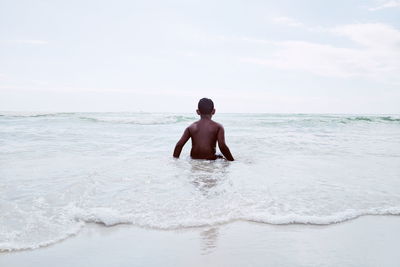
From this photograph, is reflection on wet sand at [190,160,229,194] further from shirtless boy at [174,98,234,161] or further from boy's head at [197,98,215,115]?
boy's head at [197,98,215,115]

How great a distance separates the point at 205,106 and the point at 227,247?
3601 mm

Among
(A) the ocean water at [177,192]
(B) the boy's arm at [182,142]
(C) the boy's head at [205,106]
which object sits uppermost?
(C) the boy's head at [205,106]

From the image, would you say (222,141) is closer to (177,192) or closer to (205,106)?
(205,106)

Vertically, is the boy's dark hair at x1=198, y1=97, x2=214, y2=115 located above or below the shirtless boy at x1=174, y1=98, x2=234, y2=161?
above

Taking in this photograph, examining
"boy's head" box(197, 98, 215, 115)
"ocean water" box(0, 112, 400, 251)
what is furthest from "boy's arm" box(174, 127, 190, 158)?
"boy's head" box(197, 98, 215, 115)

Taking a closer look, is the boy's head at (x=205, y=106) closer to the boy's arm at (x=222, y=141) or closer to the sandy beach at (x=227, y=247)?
the boy's arm at (x=222, y=141)

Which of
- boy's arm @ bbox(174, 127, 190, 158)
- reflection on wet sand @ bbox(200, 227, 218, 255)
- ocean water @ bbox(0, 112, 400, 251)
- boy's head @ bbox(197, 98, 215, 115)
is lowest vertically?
reflection on wet sand @ bbox(200, 227, 218, 255)

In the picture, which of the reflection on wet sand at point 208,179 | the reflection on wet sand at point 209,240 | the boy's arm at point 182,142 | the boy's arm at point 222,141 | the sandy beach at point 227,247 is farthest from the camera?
the boy's arm at point 182,142

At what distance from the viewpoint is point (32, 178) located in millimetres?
4289

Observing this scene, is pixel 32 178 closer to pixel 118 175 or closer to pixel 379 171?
pixel 118 175

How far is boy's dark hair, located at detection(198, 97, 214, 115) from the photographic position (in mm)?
5742

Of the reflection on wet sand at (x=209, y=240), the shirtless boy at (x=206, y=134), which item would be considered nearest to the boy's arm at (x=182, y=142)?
the shirtless boy at (x=206, y=134)

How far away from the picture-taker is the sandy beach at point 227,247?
6.97 ft

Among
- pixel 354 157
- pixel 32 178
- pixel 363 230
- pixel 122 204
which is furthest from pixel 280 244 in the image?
pixel 354 157
